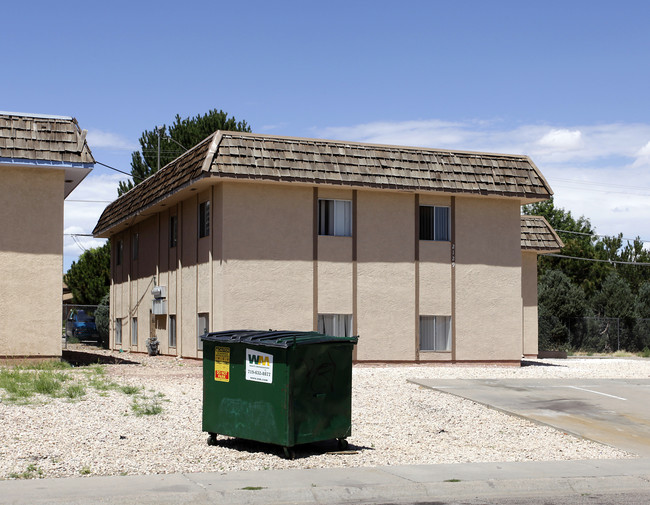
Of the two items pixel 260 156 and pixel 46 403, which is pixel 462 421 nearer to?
pixel 46 403

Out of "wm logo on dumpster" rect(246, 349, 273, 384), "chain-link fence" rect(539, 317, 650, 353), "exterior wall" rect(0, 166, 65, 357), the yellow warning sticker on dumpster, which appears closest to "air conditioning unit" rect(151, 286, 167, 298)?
"exterior wall" rect(0, 166, 65, 357)

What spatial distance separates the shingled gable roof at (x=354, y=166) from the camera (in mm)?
23016

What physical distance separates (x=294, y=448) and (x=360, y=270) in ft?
44.2

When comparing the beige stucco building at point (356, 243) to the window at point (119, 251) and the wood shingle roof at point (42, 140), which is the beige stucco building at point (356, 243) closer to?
the wood shingle roof at point (42, 140)

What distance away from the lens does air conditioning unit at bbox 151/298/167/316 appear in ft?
95.7

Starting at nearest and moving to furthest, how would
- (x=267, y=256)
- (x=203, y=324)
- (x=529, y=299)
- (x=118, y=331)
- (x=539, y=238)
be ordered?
(x=267, y=256) → (x=203, y=324) → (x=539, y=238) → (x=529, y=299) → (x=118, y=331)

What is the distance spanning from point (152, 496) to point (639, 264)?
49514 millimetres

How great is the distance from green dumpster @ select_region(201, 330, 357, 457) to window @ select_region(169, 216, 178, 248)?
16901 millimetres

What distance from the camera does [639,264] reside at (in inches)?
2108

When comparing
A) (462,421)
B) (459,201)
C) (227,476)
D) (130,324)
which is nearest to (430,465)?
(227,476)

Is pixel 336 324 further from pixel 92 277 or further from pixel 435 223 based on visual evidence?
pixel 92 277

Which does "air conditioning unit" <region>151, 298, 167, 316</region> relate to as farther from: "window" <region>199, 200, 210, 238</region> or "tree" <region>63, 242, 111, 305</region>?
"tree" <region>63, 242, 111, 305</region>

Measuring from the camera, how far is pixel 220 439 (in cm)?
1214

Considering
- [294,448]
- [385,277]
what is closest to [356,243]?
[385,277]
